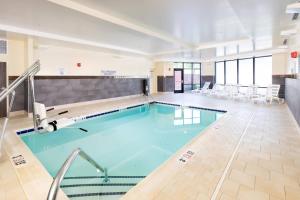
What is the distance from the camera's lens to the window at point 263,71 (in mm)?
9461

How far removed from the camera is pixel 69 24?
4.12 meters

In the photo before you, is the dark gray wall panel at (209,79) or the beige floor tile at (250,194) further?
the dark gray wall panel at (209,79)

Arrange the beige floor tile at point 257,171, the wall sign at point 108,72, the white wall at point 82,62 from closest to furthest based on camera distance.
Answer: the beige floor tile at point 257,171, the white wall at point 82,62, the wall sign at point 108,72

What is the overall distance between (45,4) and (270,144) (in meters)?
4.47

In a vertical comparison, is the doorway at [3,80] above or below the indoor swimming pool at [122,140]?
above

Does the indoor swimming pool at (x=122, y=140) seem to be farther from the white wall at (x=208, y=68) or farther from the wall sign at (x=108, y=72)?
the white wall at (x=208, y=68)

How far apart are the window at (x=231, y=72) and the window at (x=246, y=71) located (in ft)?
1.05

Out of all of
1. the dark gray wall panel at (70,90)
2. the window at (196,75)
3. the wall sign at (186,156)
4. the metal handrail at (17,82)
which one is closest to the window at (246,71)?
the window at (196,75)

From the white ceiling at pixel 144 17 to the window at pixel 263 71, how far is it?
5.36 metres

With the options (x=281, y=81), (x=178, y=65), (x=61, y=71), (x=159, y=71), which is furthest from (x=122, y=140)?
(x=178, y=65)

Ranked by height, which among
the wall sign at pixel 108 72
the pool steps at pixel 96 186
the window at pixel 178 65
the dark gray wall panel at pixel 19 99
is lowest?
the pool steps at pixel 96 186

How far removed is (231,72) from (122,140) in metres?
9.53

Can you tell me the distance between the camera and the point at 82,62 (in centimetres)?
736

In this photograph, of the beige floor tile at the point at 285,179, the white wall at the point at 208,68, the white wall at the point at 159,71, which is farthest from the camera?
the white wall at the point at 208,68
